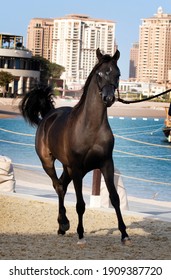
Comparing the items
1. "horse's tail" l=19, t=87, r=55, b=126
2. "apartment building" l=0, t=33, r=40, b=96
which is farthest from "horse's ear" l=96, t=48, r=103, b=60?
"apartment building" l=0, t=33, r=40, b=96

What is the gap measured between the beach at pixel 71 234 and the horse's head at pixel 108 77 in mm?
1403

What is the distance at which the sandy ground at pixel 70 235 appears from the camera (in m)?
7.64

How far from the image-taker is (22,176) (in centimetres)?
1908

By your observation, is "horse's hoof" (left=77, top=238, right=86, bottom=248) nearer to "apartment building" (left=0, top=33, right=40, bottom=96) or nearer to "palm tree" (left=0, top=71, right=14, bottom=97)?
"palm tree" (left=0, top=71, right=14, bottom=97)

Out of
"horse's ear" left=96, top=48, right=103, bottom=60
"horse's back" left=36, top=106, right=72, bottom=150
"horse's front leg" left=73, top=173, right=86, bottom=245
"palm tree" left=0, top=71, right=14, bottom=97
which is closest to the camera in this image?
"horse's ear" left=96, top=48, right=103, bottom=60

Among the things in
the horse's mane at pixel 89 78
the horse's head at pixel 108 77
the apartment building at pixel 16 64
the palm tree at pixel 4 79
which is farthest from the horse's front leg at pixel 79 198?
the apartment building at pixel 16 64

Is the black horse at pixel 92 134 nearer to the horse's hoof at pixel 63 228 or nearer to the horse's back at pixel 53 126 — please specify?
the horse's back at pixel 53 126

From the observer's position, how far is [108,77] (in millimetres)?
7613

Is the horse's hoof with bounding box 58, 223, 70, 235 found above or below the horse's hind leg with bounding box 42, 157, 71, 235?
below

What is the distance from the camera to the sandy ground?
25.1 feet

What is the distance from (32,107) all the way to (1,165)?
9.98 feet
